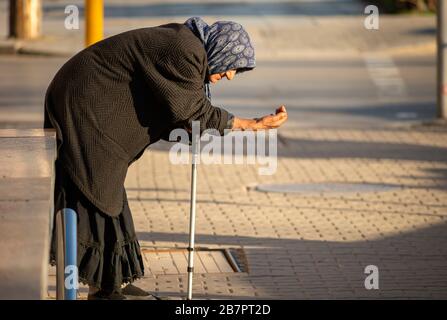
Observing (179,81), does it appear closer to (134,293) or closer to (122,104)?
(122,104)

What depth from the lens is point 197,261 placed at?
8.65 metres

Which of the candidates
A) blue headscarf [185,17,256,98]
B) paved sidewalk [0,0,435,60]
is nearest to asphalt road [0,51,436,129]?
paved sidewalk [0,0,435,60]

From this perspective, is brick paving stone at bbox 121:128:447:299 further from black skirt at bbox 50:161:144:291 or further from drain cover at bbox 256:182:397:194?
black skirt at bbox 50:161:144:291

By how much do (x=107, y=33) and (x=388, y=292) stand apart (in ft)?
56.8

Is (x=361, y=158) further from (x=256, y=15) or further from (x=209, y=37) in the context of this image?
(x=256, y=15)

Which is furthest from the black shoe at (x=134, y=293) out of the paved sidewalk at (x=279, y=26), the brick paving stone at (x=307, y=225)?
the paved sidewalk at (x=279, y=26)

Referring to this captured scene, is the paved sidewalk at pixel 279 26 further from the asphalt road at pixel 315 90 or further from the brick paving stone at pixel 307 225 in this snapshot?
the brick paving stone at pixel 307 225

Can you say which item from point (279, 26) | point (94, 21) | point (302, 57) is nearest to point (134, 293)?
point (94, 21)

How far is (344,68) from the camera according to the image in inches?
835

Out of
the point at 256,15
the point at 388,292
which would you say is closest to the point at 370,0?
the point at 256,15

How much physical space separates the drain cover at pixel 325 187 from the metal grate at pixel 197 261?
233 centimetres

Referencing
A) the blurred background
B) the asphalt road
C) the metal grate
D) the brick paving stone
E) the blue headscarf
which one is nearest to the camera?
the blue headscarf

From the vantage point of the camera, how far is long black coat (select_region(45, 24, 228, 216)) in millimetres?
6434
